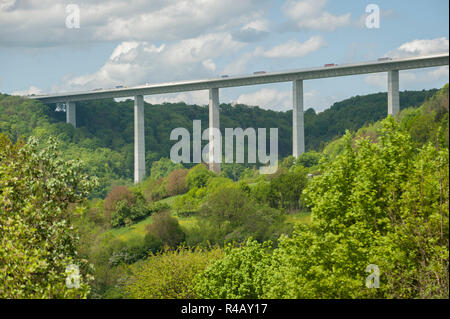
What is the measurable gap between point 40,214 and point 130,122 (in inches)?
3600

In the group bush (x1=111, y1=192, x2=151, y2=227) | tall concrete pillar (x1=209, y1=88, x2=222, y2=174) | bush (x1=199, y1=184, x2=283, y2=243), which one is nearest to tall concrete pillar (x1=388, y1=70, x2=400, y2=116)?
bush (x1=199, y1=184, x2=283, y2=243)

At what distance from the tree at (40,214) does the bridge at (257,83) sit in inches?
1725

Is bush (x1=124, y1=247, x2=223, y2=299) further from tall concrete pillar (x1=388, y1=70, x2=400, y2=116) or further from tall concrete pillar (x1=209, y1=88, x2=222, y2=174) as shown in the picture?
tall concrete pillar (x1=209, y1=88, x2=222, y2=174)

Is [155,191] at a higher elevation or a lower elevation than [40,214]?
lower

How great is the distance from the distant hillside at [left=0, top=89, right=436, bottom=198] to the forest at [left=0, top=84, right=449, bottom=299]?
347cm

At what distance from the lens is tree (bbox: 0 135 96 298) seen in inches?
529

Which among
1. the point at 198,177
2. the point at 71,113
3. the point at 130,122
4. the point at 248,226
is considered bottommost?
the point at 248,226

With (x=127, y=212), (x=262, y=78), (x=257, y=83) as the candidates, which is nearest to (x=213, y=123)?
(x=257, y=83)

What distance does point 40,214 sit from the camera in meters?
15.1

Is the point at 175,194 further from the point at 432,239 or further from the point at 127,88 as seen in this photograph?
the point at 432,239

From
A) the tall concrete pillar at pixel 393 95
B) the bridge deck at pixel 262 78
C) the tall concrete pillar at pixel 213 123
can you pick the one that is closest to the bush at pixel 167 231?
the tall concrete pillar at pixel 213 123

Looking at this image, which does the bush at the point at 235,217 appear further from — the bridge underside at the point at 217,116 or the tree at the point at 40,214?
the tree at the point at 40,214

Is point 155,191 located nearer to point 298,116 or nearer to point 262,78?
point 262,78

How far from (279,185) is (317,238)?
39028mm
